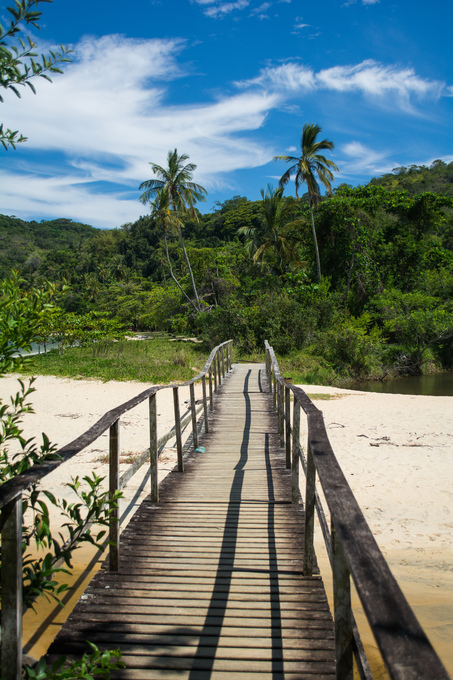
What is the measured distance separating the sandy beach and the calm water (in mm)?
3171

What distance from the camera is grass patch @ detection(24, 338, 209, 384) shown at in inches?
629

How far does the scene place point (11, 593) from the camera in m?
1.41

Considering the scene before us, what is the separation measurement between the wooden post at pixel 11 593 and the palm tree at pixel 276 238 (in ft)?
76.3

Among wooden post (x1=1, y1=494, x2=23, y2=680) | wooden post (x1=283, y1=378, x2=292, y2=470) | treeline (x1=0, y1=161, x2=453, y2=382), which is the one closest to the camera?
wooden post (x1=1, y1=494, x2=23, y2=680)

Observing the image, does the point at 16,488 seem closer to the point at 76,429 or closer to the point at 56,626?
the point at 56,626

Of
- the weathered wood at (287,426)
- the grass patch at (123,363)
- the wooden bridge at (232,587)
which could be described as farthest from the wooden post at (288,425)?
the grass patch at (123,363)

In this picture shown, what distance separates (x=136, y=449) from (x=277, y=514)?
5.09 m

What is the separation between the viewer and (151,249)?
68.8 metres

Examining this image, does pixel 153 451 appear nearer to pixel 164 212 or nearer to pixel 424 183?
pixel 164 212

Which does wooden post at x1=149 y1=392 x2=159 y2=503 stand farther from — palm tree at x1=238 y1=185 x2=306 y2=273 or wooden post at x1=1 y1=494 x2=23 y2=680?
palm tree at x1=238 y1=185 x2=306 y2=273

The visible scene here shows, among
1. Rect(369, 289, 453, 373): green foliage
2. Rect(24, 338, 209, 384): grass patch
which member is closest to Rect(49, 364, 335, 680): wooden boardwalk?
Rect(24, 338, 209, 384): grass patch

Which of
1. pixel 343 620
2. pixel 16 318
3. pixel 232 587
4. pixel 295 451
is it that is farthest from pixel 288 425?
pixel 16 318

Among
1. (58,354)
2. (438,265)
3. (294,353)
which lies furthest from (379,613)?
(438,265)

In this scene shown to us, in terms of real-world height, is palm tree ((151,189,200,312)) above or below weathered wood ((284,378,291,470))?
above
